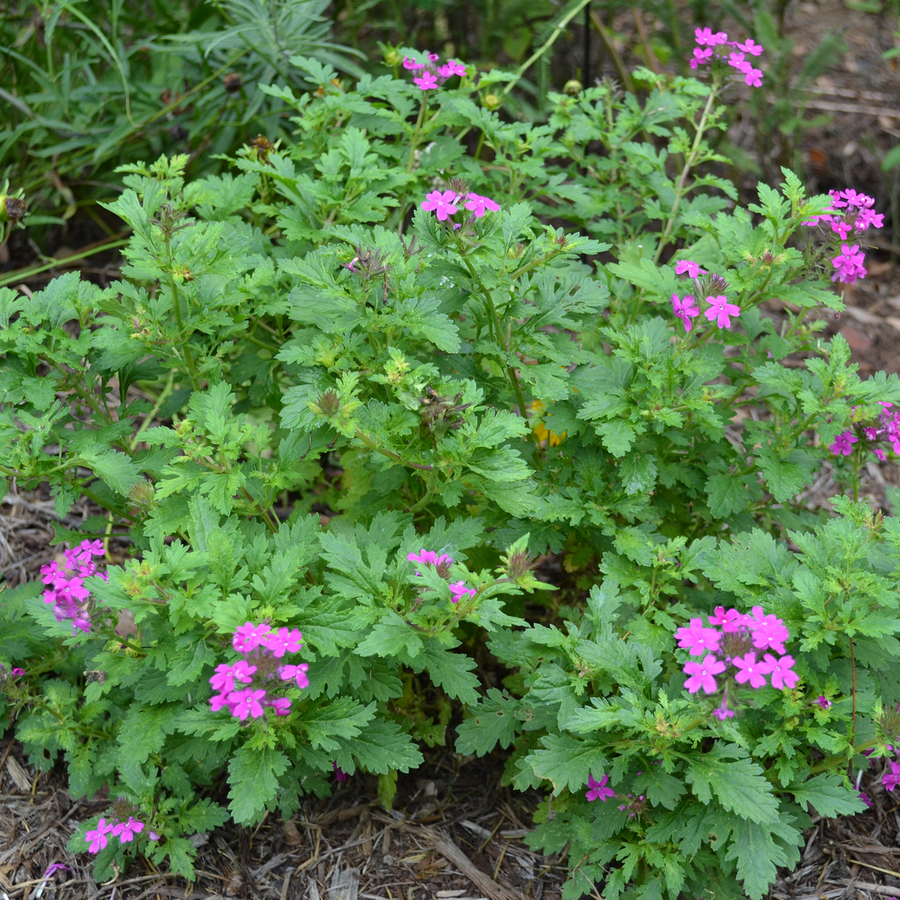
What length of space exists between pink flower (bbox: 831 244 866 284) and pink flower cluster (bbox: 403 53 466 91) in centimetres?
136

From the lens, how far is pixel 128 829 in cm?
240

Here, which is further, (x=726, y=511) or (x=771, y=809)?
(x=726, y=511)

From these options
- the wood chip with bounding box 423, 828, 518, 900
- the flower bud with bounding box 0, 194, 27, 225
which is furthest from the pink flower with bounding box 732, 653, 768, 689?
the flower bud with bounding box 0, 194, 27, 225

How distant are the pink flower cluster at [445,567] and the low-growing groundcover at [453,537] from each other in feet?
0.05

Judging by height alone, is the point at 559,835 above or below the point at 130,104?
below

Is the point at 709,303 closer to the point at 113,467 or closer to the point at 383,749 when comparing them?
the point at 383,749

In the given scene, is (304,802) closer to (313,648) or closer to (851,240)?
(313,648)

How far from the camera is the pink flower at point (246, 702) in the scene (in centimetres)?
190

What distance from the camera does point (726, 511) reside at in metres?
2.66

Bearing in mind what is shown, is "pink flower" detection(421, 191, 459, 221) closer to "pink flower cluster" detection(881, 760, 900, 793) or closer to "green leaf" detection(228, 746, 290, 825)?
"green leaf" detection(228, 746, 290, 825)

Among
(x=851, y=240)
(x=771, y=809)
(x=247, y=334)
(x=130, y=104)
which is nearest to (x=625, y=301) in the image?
(x=851, y=240)

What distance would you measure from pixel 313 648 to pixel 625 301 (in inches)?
64.4

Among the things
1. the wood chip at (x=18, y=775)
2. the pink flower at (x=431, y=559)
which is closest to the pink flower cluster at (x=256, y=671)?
the pink flower at (x=431, y=559)

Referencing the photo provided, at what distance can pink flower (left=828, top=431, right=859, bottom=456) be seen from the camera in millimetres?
2855
